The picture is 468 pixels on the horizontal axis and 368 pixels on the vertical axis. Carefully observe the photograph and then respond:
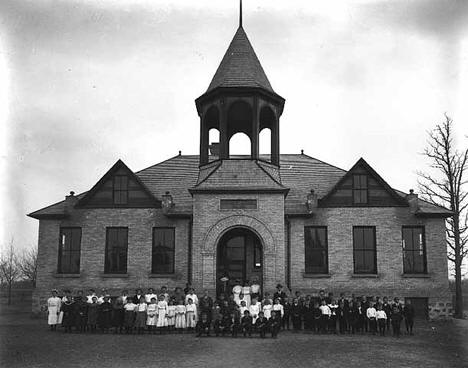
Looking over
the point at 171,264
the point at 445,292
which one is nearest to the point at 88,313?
the point at 171,264

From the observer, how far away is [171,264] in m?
26.7

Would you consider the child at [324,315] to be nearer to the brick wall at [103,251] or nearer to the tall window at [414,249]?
the tall window at [414,249]

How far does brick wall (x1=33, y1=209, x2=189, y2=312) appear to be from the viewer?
26.4 metres

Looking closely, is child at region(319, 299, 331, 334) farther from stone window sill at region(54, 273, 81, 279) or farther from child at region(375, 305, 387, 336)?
stone window sill at region(54, 273, 81, 279)

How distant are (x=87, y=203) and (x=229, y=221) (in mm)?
8292

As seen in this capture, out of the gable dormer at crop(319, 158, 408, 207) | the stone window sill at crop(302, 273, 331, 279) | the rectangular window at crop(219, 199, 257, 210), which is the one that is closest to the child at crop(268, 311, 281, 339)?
the rectangular window at crop(219, 199, 257, 210)

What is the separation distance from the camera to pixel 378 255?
85.7 feet

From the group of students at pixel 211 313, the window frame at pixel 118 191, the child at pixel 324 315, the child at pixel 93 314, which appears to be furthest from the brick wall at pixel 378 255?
the child at pixel 93 314

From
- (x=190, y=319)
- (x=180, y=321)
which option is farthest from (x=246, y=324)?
(x=180, y=321)

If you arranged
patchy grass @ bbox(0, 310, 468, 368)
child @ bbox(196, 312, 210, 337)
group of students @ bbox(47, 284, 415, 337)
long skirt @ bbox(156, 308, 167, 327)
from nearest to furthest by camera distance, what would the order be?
patchy grass @ bbox(0, 310, 468, 368)
child @ bbox(196, 312, 210, 337)
group of students @ bbox(47, 284, 415, 337)
long skirt @ bbox(156, 308, 167, 327)

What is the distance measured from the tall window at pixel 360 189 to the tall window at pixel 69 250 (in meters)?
14.2

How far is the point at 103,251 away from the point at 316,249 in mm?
10616

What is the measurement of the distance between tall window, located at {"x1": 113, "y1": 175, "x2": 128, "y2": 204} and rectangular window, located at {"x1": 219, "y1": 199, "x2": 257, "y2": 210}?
20.0ft

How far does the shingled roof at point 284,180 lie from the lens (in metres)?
27.3
